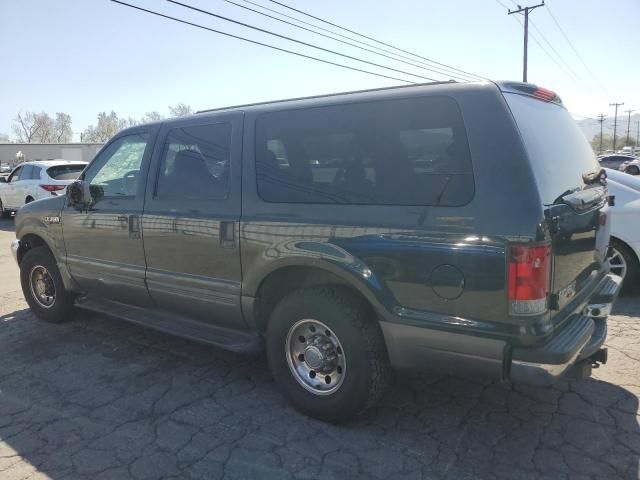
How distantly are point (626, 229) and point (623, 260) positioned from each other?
36cm

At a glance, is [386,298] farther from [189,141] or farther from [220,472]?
[189,141]

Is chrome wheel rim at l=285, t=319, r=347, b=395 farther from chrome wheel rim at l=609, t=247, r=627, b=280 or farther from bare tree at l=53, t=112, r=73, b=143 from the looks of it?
bare tree at l=53, t=112, r=73, b=143

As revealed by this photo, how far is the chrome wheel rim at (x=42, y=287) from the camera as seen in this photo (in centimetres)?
519

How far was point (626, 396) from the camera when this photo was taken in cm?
341

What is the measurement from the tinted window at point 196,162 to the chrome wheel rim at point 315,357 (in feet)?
3.60

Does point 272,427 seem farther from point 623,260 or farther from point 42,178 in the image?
point 42,178

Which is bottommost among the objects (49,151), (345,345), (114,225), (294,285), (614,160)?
(345,345)

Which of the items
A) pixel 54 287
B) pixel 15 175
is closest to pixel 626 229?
pixel 54 287

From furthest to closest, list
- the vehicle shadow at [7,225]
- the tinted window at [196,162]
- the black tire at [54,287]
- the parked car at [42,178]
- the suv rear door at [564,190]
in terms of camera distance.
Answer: the vehicle shadow at [7,225], the parked car at [42,178], the black tire at [54,287], the tinted window at [196,162], the suv rear door at [564,190]

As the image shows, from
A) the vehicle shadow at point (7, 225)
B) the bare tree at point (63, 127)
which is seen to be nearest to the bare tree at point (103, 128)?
the bare tree at point (63, 127)

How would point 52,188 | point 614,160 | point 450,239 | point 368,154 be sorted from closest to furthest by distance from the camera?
point 450,239 < point 368,154 < point 52,188 < point 614,160

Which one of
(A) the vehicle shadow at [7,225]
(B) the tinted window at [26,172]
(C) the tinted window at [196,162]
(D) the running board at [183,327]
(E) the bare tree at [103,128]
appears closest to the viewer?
(D) the running board at [183,327]

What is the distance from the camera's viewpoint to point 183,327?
12.6ft

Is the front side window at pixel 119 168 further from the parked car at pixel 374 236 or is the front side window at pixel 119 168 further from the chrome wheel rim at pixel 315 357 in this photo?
the chrome wheel rim at pixel 315 357
